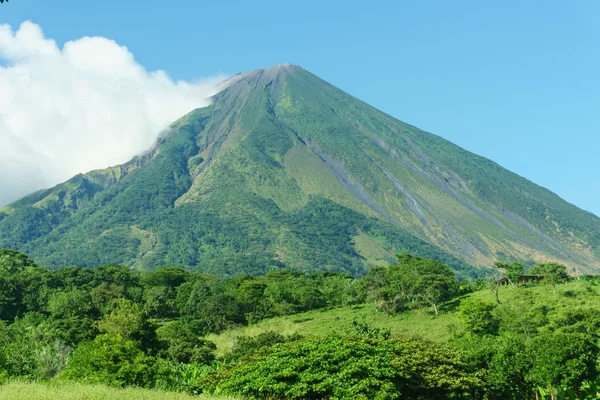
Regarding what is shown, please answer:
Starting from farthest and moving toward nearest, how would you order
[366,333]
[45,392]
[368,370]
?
[366,333] → [368,370] → [45,392]

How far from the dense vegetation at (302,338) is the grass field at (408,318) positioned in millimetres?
390

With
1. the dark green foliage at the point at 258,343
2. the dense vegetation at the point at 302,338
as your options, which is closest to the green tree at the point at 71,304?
the dense vegetation at the point at 302,338

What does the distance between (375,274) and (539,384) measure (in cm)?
4614

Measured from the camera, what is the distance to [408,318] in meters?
72.3

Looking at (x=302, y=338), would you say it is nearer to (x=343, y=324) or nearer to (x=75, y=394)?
(x=343, y=324)

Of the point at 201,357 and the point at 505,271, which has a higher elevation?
the point at 505,271

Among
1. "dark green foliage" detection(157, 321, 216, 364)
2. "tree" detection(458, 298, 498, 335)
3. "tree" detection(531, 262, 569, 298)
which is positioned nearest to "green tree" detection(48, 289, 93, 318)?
"dark green foliage" detection(157, 321, 216, 364)

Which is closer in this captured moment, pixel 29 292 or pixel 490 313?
pixel 490 313

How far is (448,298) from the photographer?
78.6 m

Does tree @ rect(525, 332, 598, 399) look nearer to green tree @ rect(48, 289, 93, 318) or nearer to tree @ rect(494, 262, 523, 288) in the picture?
tree @ rect(494, 262, 523, 288)

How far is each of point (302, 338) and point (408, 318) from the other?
22.4 metres

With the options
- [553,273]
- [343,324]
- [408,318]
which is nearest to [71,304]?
[343,324]

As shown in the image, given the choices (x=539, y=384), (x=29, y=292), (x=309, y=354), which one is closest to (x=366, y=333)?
(x=539, y=384)

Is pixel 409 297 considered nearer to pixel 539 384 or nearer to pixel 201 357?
pixel 201 357
